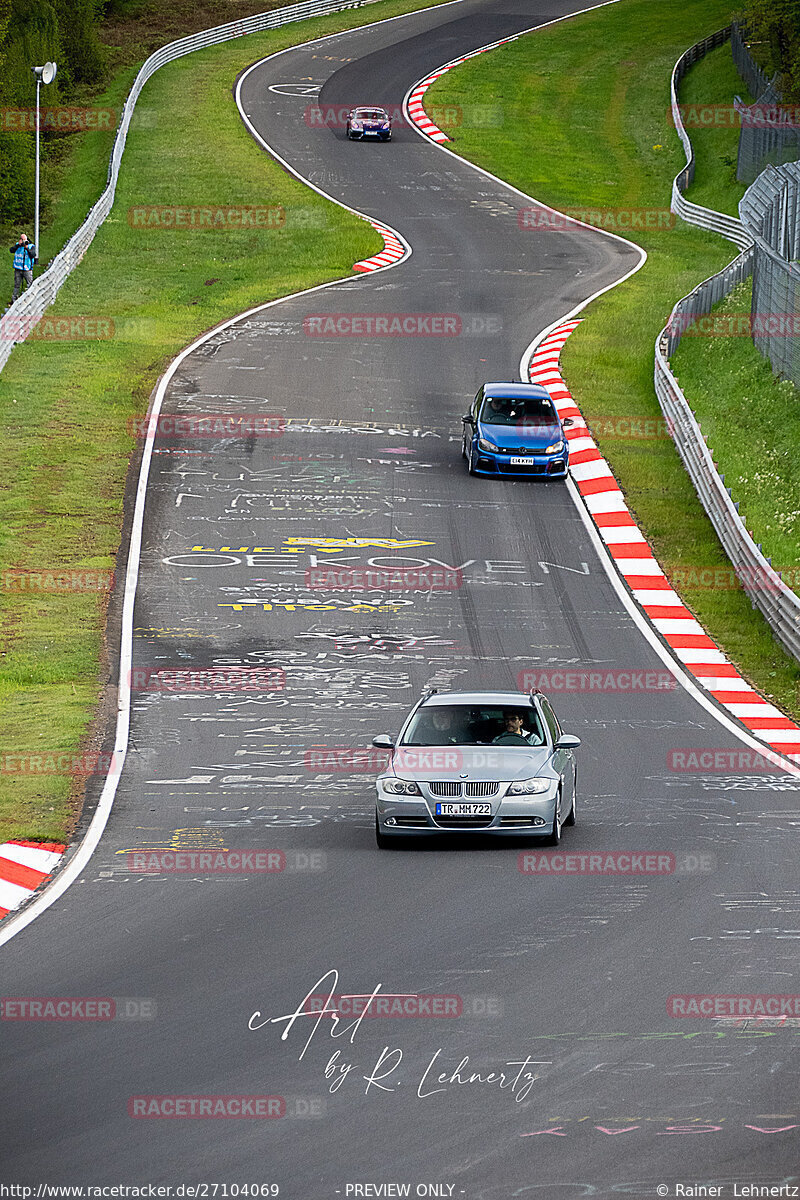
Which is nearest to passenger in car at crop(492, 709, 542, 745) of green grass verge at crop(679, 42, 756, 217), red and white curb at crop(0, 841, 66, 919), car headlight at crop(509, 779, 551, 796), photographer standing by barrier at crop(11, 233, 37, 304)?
car headlight at crop(509, 779, 551, 796)

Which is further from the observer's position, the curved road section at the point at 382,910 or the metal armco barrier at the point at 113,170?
the metal armco barrier at the point at 113,170

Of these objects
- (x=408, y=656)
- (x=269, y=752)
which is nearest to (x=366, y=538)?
(x=408, y=656)

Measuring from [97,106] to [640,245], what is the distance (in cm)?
3066

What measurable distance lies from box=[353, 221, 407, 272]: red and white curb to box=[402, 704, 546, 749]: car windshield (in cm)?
3532

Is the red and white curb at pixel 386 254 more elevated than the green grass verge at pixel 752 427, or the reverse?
the red and white curb at pixel 386 254

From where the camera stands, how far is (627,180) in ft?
214

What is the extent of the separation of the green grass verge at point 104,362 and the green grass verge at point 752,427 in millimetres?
11281

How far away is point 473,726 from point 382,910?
3300 millimetres

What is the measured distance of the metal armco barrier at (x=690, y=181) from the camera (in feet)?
184

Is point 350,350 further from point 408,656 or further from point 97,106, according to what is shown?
point 97,106

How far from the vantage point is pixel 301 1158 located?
851cm

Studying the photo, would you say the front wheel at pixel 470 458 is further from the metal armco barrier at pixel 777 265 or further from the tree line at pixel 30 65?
the tree line at pixel 30 65

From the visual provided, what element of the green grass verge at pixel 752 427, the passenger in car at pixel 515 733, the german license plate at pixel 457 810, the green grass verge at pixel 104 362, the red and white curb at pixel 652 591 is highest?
the passenger in car at pixel 515 733
